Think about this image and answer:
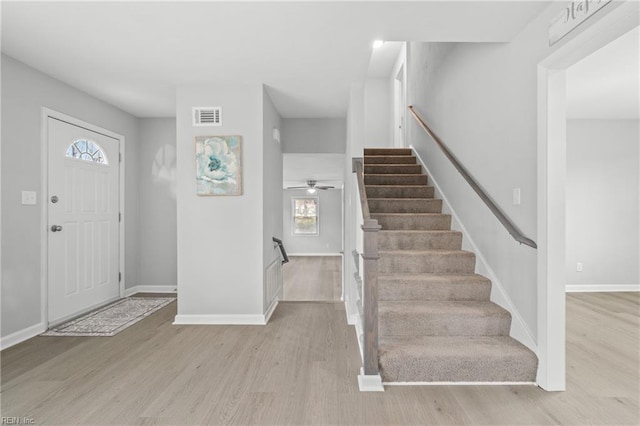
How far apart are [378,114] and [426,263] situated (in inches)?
174

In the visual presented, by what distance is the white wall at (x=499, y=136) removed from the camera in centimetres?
234

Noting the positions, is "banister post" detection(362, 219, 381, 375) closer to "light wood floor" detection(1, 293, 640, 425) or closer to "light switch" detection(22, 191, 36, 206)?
"light wood floor" detection(1, 293, 640, 425)

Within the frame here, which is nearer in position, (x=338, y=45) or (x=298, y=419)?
(x=298, y=419)

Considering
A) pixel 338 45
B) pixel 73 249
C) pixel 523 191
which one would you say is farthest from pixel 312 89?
pixel 73 249

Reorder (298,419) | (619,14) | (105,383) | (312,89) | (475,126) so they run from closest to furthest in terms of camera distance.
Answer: (619,14)
(298,419)
(105,383)
(475,126)
(312,89)

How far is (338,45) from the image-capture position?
9.00 feet

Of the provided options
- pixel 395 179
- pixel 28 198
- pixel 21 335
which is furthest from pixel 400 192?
pixel 21 335

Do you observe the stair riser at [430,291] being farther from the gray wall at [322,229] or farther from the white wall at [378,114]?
the gray wall at [322,229]

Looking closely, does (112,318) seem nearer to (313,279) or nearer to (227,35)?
(227,35)

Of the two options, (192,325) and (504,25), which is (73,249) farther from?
(504,25)

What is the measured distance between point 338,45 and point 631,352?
3.32 m

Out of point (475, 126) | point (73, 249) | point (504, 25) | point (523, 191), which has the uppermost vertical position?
point (504, 25)

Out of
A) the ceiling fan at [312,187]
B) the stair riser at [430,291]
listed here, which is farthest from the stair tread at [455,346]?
the ceiling fan at [312,187]

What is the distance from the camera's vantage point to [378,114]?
6.83 meters
